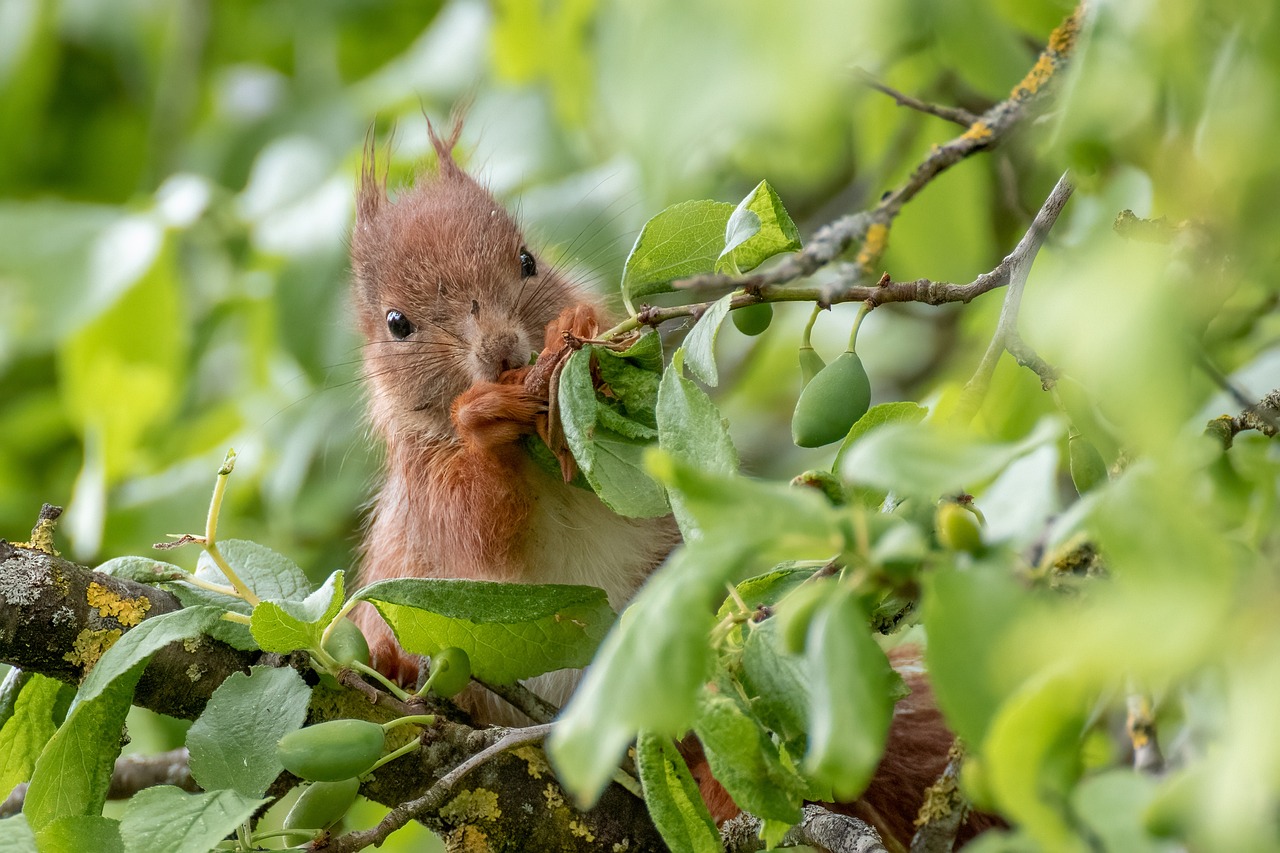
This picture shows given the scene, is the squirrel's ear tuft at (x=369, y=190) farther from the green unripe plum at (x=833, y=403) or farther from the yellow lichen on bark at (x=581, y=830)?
the green unripe plum at (x=833, y=403)

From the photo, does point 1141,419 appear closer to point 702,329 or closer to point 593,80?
point 702,329

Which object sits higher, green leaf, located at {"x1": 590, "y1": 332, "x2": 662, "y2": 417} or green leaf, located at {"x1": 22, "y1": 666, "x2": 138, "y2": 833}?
green leaf, located at {"x1": 590, "y1": 332, "x2": 662, "y2": 417}

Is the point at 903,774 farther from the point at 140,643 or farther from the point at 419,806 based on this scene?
the point at 140,643

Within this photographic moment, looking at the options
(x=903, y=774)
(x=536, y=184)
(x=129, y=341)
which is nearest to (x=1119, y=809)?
(x=903, y=774)

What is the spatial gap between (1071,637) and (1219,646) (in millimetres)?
57

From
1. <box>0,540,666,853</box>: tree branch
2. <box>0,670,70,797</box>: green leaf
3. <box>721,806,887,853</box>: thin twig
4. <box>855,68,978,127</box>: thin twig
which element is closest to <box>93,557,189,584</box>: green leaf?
<box>0,540,666,853</box>: tree branch

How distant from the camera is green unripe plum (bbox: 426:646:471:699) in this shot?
1.44m

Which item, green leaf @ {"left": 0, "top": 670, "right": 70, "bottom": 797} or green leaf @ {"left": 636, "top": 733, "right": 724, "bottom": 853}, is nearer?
green leaf @ {"left": 636, "top": 733, "right": 724, "bottom": 853}

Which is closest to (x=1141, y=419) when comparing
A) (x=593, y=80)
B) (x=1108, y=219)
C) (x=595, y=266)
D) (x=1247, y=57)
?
(x=1247, y=57)

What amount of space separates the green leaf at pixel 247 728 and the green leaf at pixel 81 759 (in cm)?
10

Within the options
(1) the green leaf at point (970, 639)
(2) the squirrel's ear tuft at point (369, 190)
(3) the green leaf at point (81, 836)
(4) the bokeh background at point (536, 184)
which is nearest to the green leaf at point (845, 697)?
(1) the green leaf at point (970, 639)

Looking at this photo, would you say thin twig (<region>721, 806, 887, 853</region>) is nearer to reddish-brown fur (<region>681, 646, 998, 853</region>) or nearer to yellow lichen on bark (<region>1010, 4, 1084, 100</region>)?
reddish-brown fur (<region>681, 646, 998, 853</region>)

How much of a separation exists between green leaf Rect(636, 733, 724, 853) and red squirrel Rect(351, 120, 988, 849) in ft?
2.13

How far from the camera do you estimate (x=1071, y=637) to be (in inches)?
20.3
